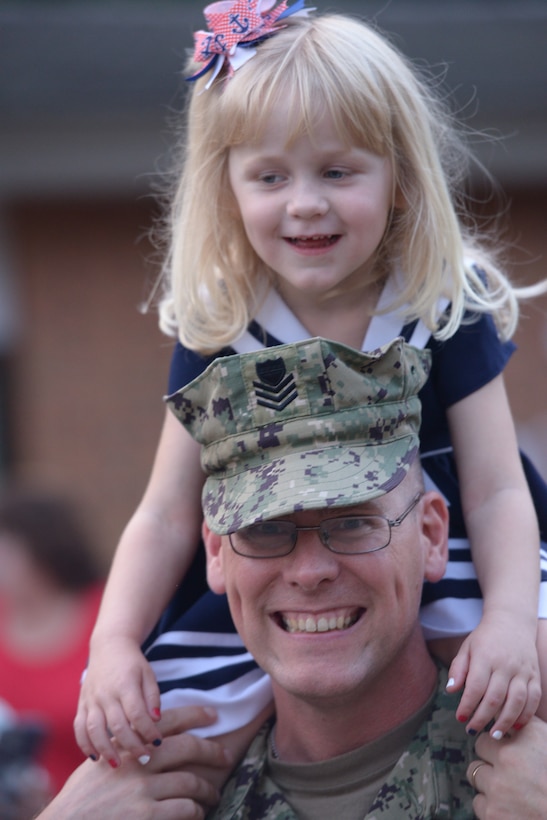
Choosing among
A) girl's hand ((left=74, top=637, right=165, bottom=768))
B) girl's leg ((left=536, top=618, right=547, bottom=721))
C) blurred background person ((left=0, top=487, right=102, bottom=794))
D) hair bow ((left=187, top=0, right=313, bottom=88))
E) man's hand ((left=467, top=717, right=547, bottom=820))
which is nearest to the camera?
man's hand ((left=467, top=717, right=547, bottom=820))

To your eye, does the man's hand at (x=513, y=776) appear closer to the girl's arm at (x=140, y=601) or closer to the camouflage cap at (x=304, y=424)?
the camouflage cap at (x=304, y=424)

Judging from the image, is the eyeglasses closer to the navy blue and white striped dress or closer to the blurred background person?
the navy blue and white striped dress

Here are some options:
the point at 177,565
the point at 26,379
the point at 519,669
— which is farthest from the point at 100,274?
the point at 519,669

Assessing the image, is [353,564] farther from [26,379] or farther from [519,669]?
[26,379]

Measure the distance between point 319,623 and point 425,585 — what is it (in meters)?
0.40

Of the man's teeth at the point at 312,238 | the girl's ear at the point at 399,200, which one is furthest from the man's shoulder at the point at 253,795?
the girl's ear at the point at 399,200

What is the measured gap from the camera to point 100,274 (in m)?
8.69

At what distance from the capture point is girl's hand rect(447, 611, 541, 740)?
253 cm

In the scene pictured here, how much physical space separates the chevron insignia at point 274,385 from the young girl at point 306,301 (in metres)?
0.35

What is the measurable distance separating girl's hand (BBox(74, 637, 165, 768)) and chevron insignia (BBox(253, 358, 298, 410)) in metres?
0.69

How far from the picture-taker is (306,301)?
3039 millimetres

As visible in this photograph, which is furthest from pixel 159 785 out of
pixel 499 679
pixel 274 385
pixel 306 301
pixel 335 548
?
pixel 306 301

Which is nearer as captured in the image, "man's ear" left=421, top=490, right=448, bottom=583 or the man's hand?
the man's hand

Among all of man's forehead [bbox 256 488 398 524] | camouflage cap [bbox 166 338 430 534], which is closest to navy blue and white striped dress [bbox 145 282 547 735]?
camouflage cap [bbox 166 338 430 534]
